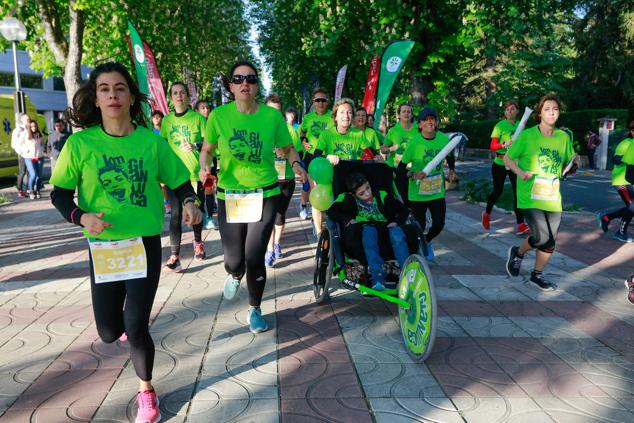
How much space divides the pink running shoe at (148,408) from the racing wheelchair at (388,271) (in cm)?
170

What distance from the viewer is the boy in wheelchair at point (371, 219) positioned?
433 centimetres

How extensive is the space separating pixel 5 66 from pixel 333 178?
42919mm

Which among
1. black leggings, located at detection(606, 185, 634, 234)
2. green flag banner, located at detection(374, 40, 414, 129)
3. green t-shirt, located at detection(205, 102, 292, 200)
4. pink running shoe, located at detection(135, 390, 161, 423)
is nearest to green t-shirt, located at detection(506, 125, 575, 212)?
green t-shirt, located at detection(205, 102, 292, 200)

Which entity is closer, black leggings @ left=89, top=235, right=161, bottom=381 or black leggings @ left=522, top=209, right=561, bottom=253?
black leggings @ left=89, top=235, right=161, bottom=381

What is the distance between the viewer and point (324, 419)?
2.86m

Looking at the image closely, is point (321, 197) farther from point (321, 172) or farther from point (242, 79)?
point (242, 79)

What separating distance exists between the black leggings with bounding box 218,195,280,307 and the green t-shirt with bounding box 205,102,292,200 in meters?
0.14

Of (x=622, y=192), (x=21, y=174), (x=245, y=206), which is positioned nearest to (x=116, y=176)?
(x=245, y=206)

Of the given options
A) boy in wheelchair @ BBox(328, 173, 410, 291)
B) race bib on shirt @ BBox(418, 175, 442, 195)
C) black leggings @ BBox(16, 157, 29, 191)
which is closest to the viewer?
boy in wheelchair @ BBox(328, 173, 410, 291)

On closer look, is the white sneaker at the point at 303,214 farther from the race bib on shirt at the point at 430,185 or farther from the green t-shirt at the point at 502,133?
the race bib on shirt at the point at 430,185

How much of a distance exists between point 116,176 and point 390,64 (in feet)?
29.9

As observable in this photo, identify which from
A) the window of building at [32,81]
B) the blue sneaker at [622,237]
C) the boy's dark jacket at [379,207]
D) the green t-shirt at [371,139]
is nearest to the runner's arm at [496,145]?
the blue sneaker at [622,237]

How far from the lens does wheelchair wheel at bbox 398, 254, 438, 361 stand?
3.41 metres

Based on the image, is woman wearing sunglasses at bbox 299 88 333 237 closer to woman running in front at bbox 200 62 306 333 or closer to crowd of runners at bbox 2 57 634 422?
crowd of runners at bbox 2 57 634 422
